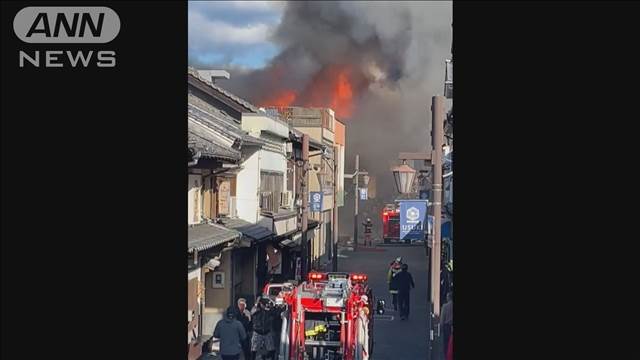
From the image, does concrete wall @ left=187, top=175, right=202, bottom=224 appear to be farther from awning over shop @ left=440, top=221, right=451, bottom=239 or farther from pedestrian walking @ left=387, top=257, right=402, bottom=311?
awning over shop @ left=440, top=221, right=451, bottom=239

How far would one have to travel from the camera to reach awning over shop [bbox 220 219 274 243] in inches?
755

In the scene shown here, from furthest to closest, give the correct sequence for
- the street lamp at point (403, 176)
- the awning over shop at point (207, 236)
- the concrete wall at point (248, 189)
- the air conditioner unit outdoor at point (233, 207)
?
1. the concrete wall at point (248, 189)
2. the air conditioner unit outdoor at point (233, 207)
3. the awning over shop at point (207, 236)
4. the street lamp at point (403, 176)

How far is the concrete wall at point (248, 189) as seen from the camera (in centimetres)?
2145

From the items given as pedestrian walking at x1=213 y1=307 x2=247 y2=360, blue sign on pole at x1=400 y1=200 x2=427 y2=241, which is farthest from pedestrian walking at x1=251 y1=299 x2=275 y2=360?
blue sign on pole at x1=400 y1=200 x2=427 y2=241

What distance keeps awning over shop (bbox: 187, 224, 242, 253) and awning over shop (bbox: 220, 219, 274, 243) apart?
1.05 metres

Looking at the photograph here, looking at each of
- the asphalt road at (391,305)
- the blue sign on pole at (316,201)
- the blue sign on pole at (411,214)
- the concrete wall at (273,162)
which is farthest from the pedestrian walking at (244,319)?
the blue sign on pole at (316,201)

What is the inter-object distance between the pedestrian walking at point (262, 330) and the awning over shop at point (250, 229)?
5.20 metres

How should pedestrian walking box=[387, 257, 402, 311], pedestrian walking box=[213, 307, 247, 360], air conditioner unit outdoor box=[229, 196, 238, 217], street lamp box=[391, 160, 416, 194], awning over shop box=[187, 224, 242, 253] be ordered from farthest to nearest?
air conditioner unit outdoor box=[229, 196, 238, 217] → pedestrian walking box=[387, 257, 402, 311] → awning over shop box=[187, 224, 242, 253] → street lamp box=[391, 160, 416, 194] → pedestrian walking box=[213, 307, 247, 360]

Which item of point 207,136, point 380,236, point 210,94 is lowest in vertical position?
point 380,236
